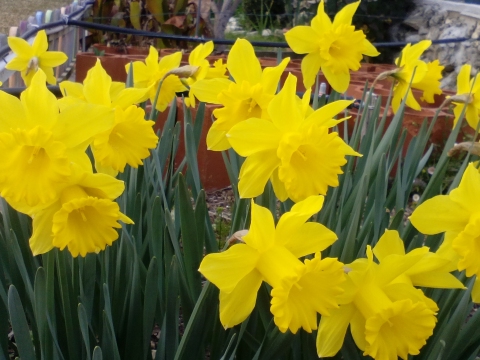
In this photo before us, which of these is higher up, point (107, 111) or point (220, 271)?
point (107, 111)

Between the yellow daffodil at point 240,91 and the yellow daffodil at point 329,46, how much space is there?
0.85ft

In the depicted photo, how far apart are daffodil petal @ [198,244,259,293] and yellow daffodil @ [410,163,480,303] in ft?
0.88

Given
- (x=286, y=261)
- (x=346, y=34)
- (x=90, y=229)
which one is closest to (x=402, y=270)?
(x=286, y=261)

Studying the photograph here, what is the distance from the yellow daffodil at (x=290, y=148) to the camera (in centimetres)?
83

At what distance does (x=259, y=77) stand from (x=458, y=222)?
1.47 ft

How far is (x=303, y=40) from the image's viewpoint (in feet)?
4.14

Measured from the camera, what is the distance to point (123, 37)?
5.48 metres

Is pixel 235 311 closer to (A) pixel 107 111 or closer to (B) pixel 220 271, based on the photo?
(B) pixel 220 271

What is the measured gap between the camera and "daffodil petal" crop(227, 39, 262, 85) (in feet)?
3.27

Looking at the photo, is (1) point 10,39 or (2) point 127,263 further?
(1) point 10,39

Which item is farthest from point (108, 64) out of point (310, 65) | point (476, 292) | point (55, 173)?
point (476, 292)

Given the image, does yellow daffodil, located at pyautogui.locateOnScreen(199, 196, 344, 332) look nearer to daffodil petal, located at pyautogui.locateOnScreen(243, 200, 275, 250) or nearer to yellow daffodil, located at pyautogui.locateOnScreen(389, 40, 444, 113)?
daffodil petal, located at pyautogui.locateOnScreen(243, 200, 275, 250)

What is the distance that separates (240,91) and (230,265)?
14.9 inches

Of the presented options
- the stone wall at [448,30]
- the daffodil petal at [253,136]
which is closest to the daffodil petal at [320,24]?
the daffodil petal at [253,136]
